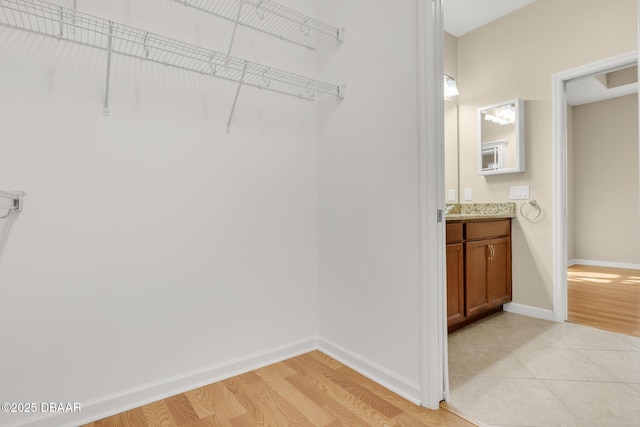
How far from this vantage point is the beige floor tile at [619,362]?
181 cm

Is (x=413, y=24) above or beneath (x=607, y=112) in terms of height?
beneath

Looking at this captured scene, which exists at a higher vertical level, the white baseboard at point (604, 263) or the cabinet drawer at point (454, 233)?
the cabinet drawer at point (454, 233)

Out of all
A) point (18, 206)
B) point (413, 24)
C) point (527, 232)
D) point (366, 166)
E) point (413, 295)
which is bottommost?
point (413, 295)

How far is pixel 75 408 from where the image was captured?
143 cm

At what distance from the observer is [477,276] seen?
256 cm

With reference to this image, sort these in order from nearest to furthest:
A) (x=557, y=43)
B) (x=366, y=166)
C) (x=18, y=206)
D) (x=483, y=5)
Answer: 1. (x=18, y=206)
2. (x=366, y=166)
3. (x=557, y=43)
4. (x=483, y=5)

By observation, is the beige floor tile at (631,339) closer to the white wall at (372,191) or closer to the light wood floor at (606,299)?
the light wood floor at (606,299)

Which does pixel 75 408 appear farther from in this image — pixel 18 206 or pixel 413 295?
pixel 413 295

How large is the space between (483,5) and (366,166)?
223 cm

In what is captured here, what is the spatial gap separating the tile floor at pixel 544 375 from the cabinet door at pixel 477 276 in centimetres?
19

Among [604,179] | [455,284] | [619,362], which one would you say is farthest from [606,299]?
[604,179]

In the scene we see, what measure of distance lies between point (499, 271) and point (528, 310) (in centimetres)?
44

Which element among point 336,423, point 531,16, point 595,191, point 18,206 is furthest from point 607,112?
point 18,206

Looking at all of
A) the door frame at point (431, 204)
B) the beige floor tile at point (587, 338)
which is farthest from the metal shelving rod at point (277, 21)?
the beige floor tile at point (587, 338)
